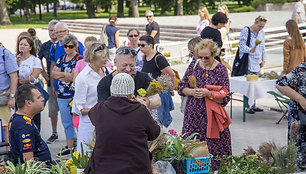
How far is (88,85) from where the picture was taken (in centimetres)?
551

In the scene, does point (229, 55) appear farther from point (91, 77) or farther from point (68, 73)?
point (91, 77)

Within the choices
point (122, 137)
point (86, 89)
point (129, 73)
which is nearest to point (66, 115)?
point (86, 89)

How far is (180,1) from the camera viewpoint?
4366 centimetres

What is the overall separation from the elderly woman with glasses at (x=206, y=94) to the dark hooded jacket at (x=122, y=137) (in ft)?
7.45

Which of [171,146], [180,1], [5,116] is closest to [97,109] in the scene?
[171,146]

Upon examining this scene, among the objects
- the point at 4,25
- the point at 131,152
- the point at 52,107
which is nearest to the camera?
the point at 131,152

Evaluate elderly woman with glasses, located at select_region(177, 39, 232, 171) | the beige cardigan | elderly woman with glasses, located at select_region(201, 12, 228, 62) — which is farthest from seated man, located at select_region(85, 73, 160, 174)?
the beige cardigan

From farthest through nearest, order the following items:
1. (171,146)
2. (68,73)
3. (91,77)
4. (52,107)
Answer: (52,107)
(68,73)
(91,77)
(171,146)

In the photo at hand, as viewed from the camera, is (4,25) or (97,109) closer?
(97,109)

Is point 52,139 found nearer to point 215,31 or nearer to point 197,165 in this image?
point 215,31

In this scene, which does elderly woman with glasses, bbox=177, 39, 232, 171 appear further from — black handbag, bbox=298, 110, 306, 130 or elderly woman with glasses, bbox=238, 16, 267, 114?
elderly woman with glasses, bbox=238, 16, 267, 114

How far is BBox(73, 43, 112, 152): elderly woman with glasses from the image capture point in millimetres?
5473

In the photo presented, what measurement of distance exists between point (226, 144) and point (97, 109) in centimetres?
267

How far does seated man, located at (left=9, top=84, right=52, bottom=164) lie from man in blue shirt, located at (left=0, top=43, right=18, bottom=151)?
199cm
